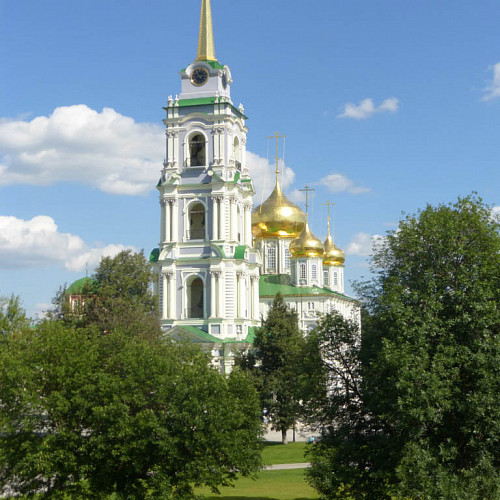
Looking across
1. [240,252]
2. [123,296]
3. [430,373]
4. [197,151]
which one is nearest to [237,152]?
[197,151]

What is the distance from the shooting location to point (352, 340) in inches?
903

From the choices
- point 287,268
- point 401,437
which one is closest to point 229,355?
point 287,268

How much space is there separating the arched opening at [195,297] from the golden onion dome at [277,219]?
24059mm

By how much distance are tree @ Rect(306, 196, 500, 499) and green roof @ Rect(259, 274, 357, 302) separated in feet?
171

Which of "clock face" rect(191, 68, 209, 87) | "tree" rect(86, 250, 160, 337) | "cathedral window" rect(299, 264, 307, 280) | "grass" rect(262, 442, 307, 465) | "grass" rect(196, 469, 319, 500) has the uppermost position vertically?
"clock face" rect(191, 68, 209, 87)

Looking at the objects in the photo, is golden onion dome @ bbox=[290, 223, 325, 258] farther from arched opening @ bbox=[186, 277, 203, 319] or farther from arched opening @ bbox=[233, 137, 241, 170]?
arched opening @ bbox=[186, 277, 203, 319]

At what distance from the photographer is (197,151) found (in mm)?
56719

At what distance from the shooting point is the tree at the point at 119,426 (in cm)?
2097

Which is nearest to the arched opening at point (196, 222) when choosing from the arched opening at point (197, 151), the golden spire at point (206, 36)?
the arched opening at point (197, 151)

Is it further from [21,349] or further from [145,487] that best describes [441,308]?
[21,349]

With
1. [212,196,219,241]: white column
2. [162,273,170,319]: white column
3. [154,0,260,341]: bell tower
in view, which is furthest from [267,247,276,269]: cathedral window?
Result: [162,273,170,319]: white column

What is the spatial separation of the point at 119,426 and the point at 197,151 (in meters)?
37.7

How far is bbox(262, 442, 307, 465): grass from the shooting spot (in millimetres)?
34375

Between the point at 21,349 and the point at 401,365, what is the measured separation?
1197 centimetres
